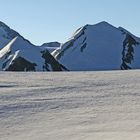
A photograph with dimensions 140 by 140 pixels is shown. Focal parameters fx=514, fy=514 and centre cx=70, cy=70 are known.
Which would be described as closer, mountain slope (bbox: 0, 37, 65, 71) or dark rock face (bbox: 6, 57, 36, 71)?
dark rock face (bbox: 6, 57, 36, 71)

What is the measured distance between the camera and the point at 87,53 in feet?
609

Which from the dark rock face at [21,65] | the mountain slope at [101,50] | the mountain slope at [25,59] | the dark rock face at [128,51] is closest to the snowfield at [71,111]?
the mountain slope at [25,59]

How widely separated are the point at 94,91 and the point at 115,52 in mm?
A: 165710

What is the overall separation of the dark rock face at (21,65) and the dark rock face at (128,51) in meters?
57.6

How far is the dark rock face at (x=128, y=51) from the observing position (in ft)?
602

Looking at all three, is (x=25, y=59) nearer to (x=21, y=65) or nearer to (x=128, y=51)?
(x=21, y=65)

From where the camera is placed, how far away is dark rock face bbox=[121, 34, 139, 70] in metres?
184

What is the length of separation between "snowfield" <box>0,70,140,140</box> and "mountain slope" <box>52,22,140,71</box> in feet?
498

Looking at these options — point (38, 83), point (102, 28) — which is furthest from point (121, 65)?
point (38, 83)

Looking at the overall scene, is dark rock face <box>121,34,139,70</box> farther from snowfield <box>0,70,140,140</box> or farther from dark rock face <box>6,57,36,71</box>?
snowfield <box>0,70,140,140</box>

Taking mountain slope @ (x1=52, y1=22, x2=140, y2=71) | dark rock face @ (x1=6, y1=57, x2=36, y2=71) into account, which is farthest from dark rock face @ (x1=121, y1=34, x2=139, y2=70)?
dark rock face @ (x1=6, y1=57, x2=36, y2=71)

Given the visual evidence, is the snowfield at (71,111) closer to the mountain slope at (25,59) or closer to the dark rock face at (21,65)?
the mountain slope at (25,59)

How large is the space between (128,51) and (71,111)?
170 m

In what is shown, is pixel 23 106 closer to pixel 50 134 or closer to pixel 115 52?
pixel 50 134
